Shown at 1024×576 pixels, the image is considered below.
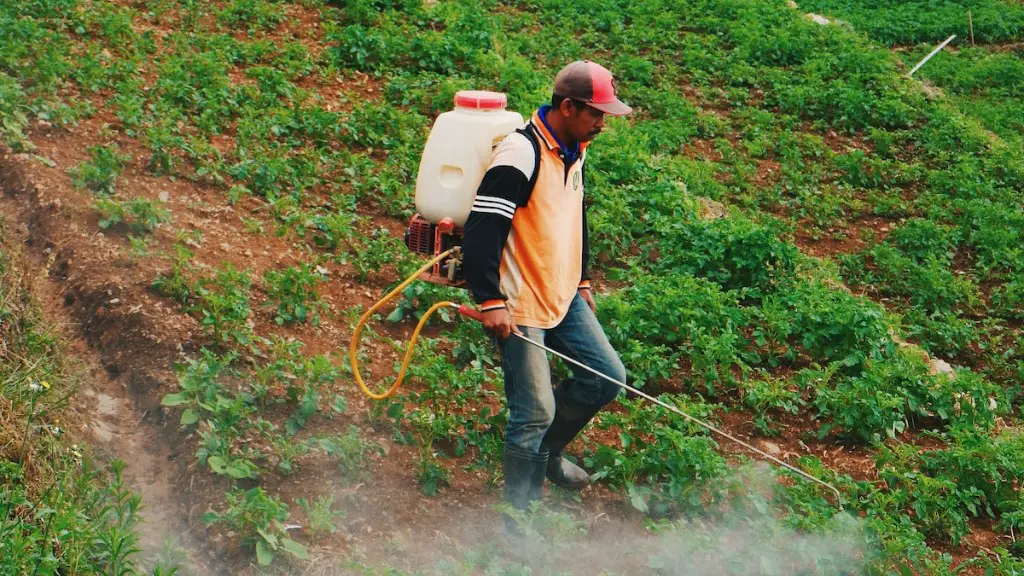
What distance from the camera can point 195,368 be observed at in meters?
4.57

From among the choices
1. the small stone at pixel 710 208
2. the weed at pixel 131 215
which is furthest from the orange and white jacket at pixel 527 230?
the small stone at pixel 710 208

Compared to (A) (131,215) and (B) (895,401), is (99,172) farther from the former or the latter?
(B) (895,401)

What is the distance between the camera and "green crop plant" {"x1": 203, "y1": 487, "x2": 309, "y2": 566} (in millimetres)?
3732

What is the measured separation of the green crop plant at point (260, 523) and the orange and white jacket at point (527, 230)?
1.20 metres

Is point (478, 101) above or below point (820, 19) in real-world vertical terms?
below

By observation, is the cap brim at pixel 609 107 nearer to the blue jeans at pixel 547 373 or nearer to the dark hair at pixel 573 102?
the dark hair at pixel 573 102

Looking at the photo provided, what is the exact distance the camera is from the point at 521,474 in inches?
156

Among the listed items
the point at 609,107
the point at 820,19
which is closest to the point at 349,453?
the point at 609,107

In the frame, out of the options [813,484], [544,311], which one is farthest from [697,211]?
[544,311]

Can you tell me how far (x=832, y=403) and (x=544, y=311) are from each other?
2.54 metres

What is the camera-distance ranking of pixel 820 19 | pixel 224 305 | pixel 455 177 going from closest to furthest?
pixel 455 177 → pixel 224 305 → pixel 820 19

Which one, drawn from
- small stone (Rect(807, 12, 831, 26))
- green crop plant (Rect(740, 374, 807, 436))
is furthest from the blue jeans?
small stone (Rect(807, 12, 831, 26))

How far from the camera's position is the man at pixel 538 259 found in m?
3.65

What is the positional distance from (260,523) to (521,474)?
108 cm
